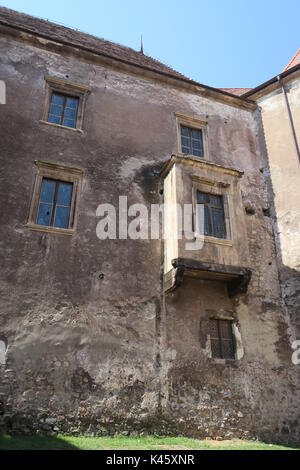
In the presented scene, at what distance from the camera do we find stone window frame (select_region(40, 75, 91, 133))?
10.7 m

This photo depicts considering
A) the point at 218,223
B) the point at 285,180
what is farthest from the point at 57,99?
the point at 285,180

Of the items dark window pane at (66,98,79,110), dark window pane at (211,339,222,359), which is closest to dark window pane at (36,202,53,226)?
dark window pane at (66,98,79,110)

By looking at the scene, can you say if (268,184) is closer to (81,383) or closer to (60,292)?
(60,292)

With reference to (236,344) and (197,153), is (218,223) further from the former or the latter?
(236,344)

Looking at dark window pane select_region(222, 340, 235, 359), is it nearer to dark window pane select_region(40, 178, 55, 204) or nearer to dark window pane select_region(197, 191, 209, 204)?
dark window pane select_region(197, 191, 209, 204)

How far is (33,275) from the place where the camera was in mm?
8375

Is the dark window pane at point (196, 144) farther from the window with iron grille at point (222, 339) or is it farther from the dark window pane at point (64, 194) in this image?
the window with iron grille at point (222, 339)

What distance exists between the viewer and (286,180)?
11.9 m

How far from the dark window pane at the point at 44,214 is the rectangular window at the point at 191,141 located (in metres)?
5.08

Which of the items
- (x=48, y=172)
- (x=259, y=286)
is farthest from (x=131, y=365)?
(x=48, y=172)

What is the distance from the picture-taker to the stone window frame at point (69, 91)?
10.7 meters

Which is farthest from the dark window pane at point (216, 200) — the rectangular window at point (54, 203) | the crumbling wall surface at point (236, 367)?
the rectangular window at point (54, 203)

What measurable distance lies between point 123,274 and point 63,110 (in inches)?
217

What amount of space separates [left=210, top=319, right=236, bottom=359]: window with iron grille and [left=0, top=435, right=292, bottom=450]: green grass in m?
1.95
